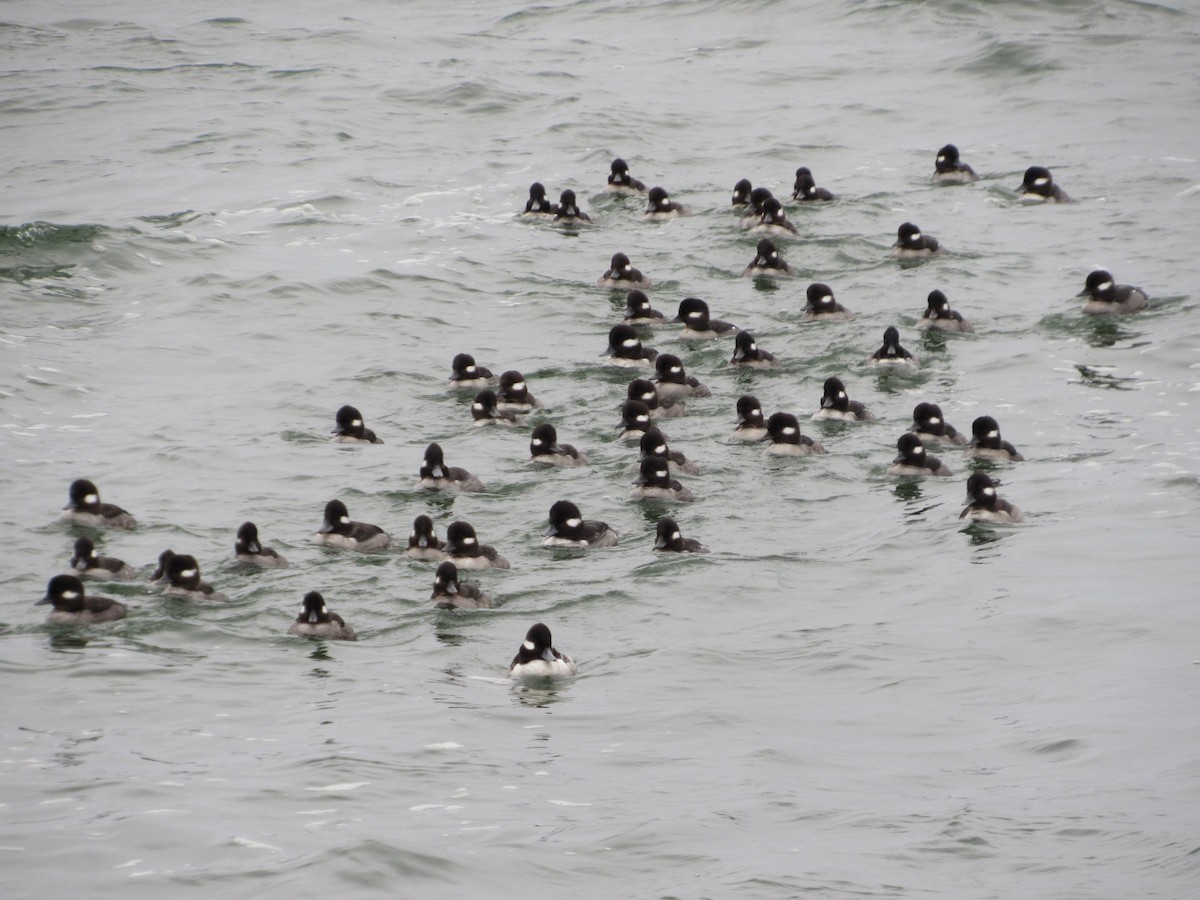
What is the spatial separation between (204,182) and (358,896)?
30672mm

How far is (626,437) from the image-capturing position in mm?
22906

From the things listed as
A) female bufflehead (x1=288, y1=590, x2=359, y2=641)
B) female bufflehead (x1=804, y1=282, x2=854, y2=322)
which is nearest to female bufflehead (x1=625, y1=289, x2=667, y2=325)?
female bufflehead (x1=804, y1=282, x2=854, y2=322)

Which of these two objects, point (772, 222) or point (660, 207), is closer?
point (772, 222)

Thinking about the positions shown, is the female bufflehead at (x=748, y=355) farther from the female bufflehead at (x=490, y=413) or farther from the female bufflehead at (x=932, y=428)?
the female bufflehead at (x=932, y=428)

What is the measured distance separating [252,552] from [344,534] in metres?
1.10

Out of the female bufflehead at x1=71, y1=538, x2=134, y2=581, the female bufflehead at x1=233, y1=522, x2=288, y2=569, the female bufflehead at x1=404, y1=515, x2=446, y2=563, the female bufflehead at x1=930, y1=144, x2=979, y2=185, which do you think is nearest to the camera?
the female bufflehead at x1=71, y1=538, x2=134, y2=581

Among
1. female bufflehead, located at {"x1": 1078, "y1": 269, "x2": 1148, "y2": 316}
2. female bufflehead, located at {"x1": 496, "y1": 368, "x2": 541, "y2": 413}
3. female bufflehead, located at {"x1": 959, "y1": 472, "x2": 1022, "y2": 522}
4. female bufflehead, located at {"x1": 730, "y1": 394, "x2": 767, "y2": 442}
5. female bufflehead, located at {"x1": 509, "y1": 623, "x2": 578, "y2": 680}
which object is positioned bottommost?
female bufflehead, located at {"x1": 509, "y1": 623, "x2": 578, "y2": 680}

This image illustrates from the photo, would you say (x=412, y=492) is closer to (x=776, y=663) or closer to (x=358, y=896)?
(x=776, y=663)

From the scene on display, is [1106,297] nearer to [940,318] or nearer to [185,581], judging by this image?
[940,318]

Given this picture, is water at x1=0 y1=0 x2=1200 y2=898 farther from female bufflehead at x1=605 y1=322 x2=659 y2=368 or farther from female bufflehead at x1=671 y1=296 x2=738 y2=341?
female bufflehead at x1=671 y1=296 x2=738 y2=341

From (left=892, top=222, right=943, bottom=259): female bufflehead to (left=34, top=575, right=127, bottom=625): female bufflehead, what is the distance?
1826 centimetres

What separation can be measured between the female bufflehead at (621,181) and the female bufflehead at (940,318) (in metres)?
11.2

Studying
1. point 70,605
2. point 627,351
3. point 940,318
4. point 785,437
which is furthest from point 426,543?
point 940,318

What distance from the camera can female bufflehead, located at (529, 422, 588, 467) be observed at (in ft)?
71.8
